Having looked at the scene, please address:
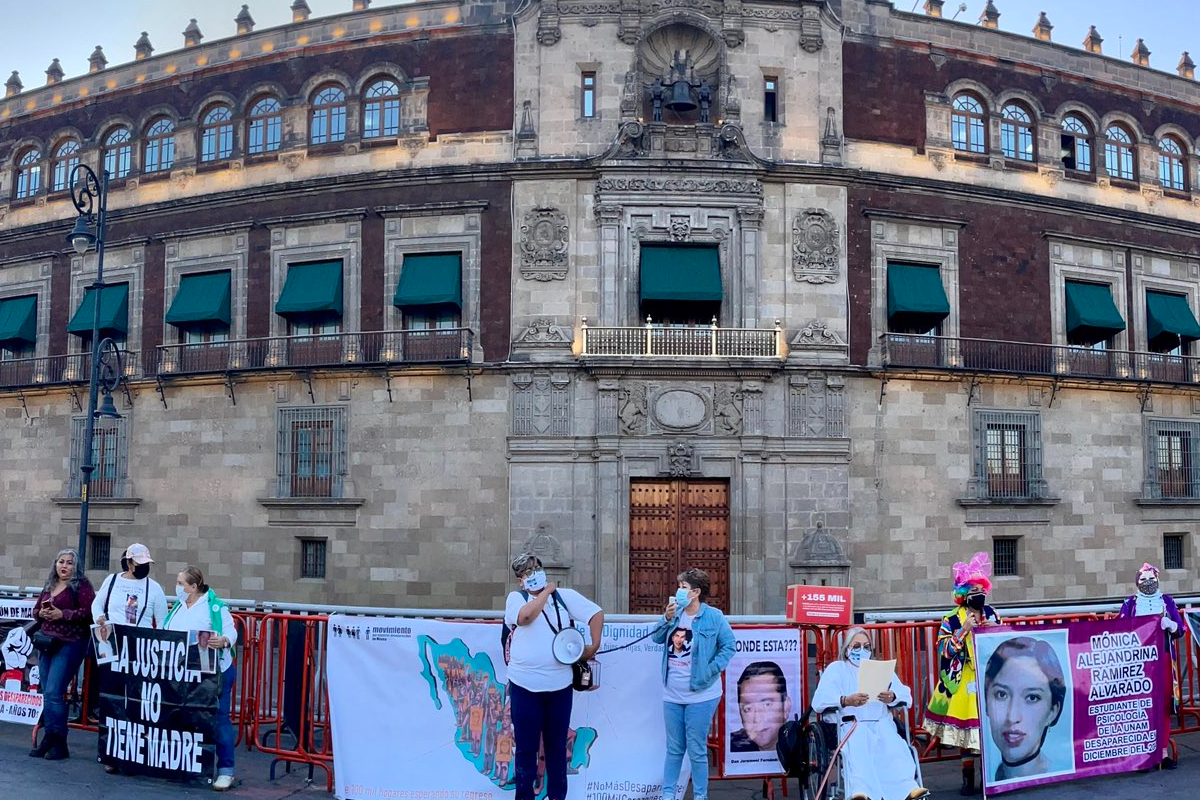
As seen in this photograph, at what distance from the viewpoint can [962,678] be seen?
8.87m

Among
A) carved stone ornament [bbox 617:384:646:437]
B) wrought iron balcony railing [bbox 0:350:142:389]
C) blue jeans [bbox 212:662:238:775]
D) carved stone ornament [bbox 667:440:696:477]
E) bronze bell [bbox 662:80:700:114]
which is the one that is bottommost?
blue jeans [bbox 212:662:238:775]

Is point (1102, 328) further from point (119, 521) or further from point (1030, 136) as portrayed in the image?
point (119, 521)

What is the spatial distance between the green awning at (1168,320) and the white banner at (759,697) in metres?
19.3

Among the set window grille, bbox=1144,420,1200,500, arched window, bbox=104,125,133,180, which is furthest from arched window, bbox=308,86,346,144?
window grille, bbox=1144,420,1200,500

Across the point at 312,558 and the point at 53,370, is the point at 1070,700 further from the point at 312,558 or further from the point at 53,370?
the point at 53,370

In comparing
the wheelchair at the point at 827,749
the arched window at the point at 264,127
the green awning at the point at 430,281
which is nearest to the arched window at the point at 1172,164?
the green awning at the point at 430,281

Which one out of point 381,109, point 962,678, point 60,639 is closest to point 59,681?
point 60,639

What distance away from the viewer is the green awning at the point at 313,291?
2164 centimetres

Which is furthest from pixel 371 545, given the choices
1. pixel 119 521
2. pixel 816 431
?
pixel 816 431

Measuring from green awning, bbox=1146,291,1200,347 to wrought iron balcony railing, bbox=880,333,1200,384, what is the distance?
566 millimetres

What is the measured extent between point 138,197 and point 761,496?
17.1 metres

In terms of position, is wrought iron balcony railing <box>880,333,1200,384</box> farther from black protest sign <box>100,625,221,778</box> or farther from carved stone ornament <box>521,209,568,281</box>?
black protest sign <box>100,625,221,778</box>

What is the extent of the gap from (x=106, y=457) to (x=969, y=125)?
22145 millimetres

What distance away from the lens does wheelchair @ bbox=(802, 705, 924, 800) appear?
7.90 meters
